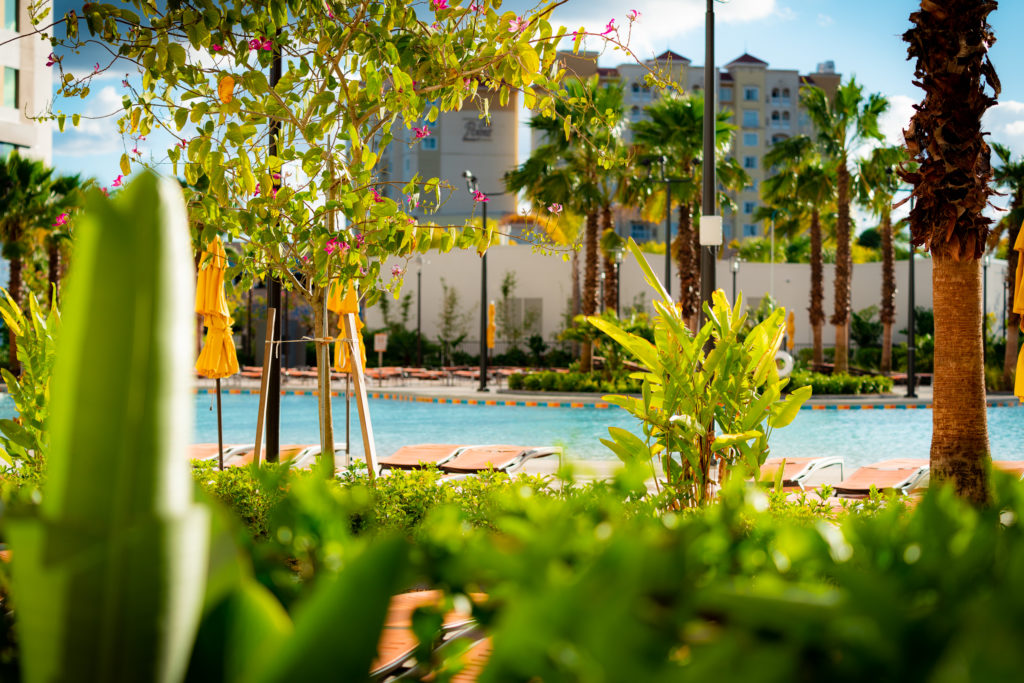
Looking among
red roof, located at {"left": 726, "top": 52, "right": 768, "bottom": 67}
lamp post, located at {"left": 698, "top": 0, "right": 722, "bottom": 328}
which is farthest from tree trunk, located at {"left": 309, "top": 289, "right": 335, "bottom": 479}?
red roof, located at {"left": 726, "top": 52, "right": 768, "bottom": 67}

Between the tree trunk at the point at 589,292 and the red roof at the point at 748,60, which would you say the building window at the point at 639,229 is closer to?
the red roof at the point at 748,60

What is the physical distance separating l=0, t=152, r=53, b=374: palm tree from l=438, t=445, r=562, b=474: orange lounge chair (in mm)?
16805

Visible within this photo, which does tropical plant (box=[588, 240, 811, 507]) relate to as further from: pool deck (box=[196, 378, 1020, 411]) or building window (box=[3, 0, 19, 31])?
building window (box=[3, 0, 19, 31])

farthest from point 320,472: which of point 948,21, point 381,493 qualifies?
point 948,21

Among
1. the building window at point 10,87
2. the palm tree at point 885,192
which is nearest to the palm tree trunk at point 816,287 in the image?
the palm tree at point 885,192

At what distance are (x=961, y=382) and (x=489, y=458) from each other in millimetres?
4455

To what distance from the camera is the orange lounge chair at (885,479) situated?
7.28 m

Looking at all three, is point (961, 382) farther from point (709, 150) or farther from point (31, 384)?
point (31, 384)

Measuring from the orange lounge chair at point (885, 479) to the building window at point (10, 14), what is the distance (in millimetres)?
25247

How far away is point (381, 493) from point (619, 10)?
10.2 ft

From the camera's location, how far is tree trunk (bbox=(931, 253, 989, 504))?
5.84m

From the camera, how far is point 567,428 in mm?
16500

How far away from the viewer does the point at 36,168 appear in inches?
878

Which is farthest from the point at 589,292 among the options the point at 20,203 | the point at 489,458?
the point at 489,458
